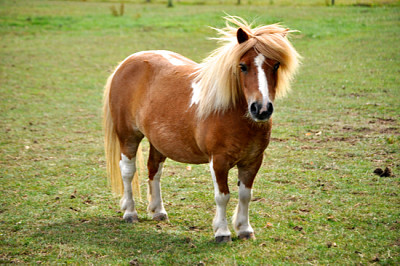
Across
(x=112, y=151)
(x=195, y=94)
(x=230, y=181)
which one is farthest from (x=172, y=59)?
(x=230, y=181)

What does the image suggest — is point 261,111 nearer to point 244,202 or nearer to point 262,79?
point 262,79

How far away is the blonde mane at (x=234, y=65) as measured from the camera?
142 inches

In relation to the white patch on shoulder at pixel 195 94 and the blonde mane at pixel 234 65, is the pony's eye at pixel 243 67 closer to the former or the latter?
the blonde mane at pixel 234 65

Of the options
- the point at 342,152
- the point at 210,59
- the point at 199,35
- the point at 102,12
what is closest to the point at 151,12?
the point at 102,12

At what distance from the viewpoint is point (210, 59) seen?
4207 mm

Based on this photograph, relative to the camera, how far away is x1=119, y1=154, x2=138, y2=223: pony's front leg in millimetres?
4801

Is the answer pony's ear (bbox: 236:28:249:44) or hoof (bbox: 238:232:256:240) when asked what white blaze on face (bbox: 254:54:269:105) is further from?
hoof (bbox: 238:232:256:240)

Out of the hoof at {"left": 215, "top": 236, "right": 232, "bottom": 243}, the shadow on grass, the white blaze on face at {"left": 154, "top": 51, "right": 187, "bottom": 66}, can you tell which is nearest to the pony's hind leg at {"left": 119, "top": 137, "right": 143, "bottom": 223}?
the shadow on grass

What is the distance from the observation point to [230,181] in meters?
5.88

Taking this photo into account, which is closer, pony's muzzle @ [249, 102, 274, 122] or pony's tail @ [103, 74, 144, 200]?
pony's muzzle @ [249, 102, 274, 122]

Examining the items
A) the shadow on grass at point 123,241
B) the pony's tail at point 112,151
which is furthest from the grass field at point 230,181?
the pony's tail at point 112,151

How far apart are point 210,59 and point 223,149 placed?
0.91 meters

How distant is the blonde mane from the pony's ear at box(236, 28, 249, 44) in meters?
0.03

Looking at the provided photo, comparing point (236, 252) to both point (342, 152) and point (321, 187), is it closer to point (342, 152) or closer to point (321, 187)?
point (321, 187)
